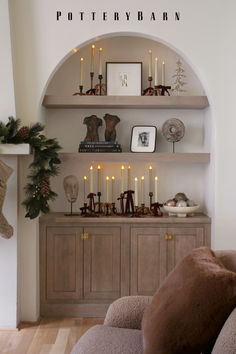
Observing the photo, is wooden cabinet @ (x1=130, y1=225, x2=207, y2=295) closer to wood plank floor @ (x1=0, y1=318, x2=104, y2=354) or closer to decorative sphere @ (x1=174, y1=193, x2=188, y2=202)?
decorative sphere @ (x1=174, y1=193, x2=188, y2=202)

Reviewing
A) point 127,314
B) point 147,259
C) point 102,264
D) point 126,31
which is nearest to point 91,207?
point 102,264

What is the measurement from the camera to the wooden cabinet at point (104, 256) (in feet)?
12.2

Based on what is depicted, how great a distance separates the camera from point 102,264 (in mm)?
3748

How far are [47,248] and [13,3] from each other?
1987 mm

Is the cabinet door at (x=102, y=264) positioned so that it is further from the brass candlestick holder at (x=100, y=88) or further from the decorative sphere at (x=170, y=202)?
the brass candlestick holder at (x=100, y=88)

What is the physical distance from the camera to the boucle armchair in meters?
1.59

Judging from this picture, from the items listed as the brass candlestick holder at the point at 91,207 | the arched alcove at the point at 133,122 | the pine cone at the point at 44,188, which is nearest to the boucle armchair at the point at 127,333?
the pine cone at the point at 44,188

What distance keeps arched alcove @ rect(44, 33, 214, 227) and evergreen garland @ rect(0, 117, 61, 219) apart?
0.63 m

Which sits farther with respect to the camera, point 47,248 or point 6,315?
point 47,248

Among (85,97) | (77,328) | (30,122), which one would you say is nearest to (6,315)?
(77,328)

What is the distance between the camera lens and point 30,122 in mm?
3582

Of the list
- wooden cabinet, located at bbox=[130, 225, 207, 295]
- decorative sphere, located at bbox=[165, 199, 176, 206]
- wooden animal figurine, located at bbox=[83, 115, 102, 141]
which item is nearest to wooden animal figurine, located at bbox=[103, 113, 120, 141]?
wooden animal figurine, located at bbox=[83, 115, 102, 141]

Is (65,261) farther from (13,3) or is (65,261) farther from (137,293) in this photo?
(13,3)

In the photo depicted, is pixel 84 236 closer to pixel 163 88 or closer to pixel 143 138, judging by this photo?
pixel 143 138
